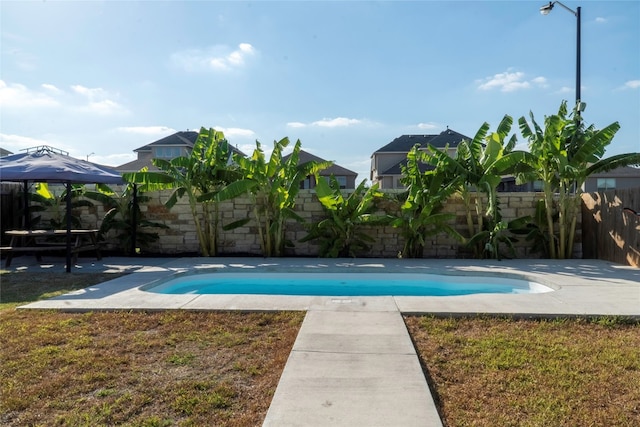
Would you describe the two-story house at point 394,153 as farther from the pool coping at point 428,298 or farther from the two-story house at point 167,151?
the pool coping at point 428,298

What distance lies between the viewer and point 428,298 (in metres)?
5.80

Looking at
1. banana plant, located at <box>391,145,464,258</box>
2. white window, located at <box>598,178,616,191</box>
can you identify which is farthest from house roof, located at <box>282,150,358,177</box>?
banana plant, located at <box>391,145,464,258</box>

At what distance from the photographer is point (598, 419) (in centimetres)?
262

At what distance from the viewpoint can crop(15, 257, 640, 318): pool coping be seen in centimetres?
518

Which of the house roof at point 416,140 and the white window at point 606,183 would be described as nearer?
the white window at point 606,183

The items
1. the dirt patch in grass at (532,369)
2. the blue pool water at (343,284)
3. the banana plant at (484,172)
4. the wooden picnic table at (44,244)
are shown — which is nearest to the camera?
the dirt patch in grass at (532,369)

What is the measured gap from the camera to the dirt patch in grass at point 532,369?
2.68 meters

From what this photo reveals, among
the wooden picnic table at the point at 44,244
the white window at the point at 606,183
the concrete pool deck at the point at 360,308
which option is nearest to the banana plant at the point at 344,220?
the concrete pool deck at the point at 360,308

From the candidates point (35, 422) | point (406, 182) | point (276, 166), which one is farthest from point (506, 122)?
point (35, 422)

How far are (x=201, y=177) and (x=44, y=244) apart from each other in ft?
14.1

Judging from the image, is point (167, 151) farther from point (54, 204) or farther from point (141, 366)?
point (141, 366)

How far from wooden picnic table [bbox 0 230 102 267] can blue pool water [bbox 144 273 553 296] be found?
3087 mm

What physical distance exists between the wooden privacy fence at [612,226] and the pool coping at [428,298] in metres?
0.58

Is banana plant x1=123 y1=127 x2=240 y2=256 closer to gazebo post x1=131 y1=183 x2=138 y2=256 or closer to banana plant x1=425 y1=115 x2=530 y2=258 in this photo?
gazebo post x1=131 y1=183 x2=138 y2=256
